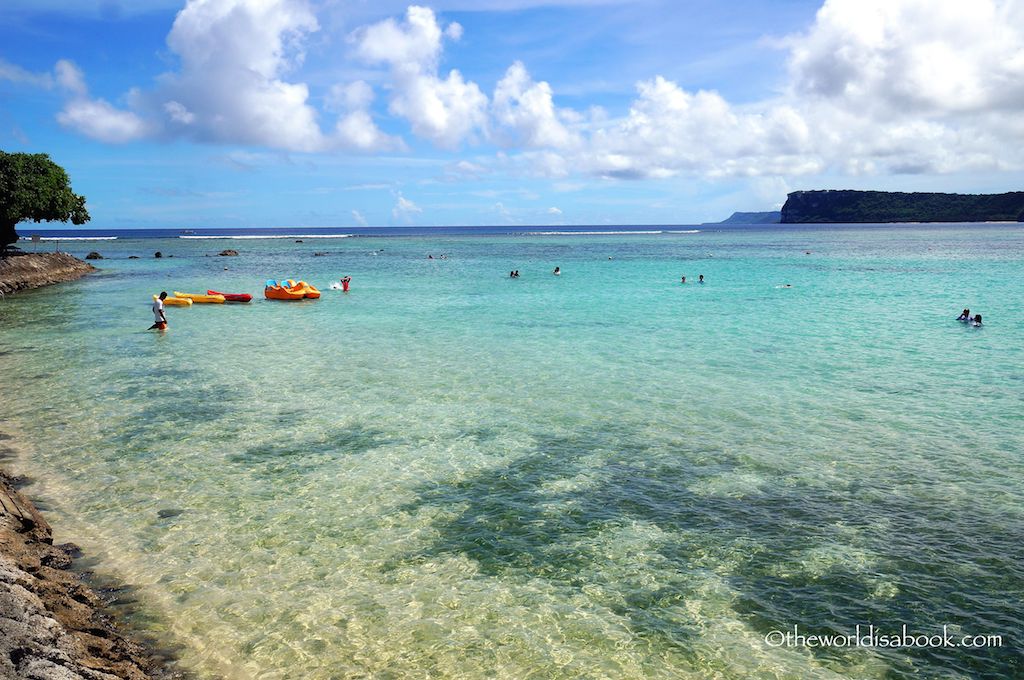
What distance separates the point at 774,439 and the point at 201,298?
3254 cm

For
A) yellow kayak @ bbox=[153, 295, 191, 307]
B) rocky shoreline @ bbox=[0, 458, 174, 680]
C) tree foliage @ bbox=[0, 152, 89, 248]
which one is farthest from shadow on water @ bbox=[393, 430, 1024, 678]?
tree foliage @ bbox=[0, 152, 89, 248]

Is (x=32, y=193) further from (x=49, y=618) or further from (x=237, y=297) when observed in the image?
(x=49, y=618)

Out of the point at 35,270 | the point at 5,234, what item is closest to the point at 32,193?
the point at 5,234

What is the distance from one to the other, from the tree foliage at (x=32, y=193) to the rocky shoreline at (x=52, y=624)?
50914 millimetres

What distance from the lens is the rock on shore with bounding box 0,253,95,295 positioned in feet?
141

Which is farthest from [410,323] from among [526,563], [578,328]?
[526,563]

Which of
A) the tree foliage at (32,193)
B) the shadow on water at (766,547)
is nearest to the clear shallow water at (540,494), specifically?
the shadow on water at (766,547)

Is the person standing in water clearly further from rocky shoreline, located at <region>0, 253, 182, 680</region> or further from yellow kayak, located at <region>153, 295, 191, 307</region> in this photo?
rocky shoreline, located at <region>0, 253, 182, 680</region>

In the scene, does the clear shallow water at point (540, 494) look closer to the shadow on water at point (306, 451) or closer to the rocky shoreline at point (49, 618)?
the shadow on water at point (306, 451)

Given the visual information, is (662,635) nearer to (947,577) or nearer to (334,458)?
(947,577)

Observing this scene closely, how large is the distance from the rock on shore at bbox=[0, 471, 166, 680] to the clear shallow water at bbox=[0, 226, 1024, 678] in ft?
1.74

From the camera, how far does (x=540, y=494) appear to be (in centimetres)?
1084

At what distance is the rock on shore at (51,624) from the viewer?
5.69m

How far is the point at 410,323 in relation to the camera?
29.6 meters
